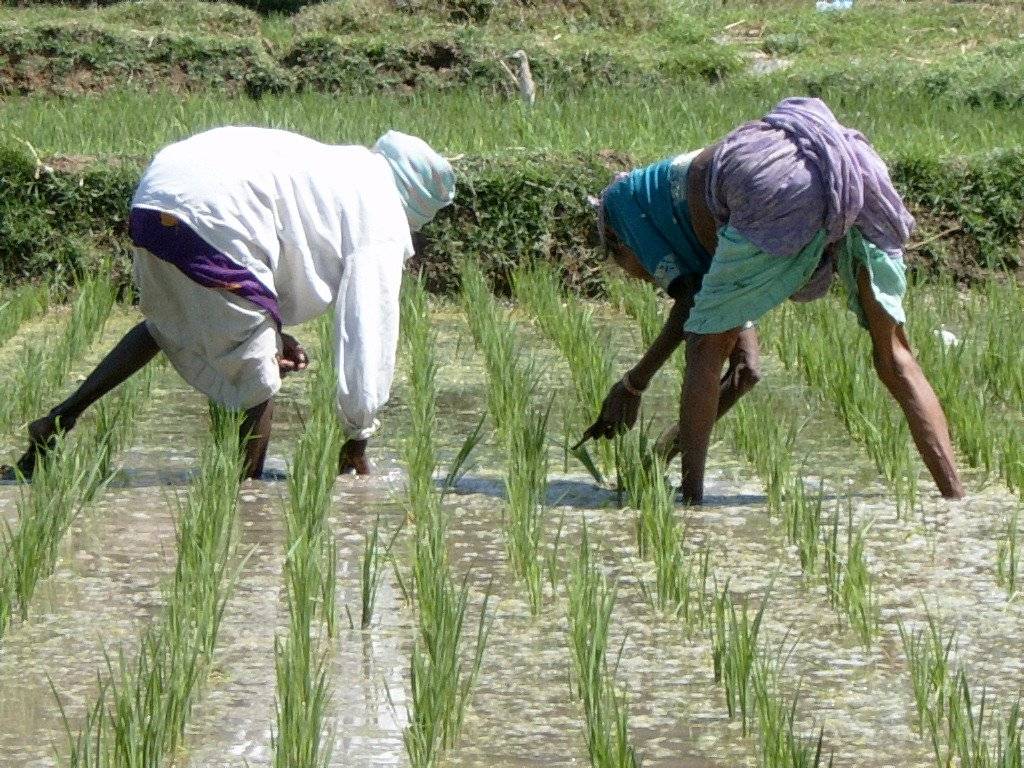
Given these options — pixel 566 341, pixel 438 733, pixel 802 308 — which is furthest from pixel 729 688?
pixel 802 308

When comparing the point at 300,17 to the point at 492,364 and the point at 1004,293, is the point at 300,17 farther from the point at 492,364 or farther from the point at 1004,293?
the point at 492,364

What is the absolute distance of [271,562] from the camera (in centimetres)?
392

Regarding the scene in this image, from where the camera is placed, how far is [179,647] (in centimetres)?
291

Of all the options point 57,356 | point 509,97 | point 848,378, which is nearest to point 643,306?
point 848,378

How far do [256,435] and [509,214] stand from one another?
10.5ft

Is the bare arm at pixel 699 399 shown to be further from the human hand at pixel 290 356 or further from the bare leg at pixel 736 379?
the human hand at pixel 290 356

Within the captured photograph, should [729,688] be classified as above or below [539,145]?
below

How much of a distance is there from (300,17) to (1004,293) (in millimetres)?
8619

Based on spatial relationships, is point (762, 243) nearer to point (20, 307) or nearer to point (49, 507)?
point (49, 507)

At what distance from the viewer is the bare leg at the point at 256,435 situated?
4.47 meters

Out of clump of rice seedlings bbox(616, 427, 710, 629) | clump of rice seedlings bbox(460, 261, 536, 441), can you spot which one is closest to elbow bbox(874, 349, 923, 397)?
clump of rice seedlings bbox(616, 427, 710, 629)

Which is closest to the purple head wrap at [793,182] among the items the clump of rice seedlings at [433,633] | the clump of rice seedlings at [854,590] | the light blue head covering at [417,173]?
the light blue head covering at [417,173]

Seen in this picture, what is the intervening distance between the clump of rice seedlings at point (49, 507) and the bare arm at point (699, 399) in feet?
4.34

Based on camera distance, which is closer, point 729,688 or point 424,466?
point 729,688
